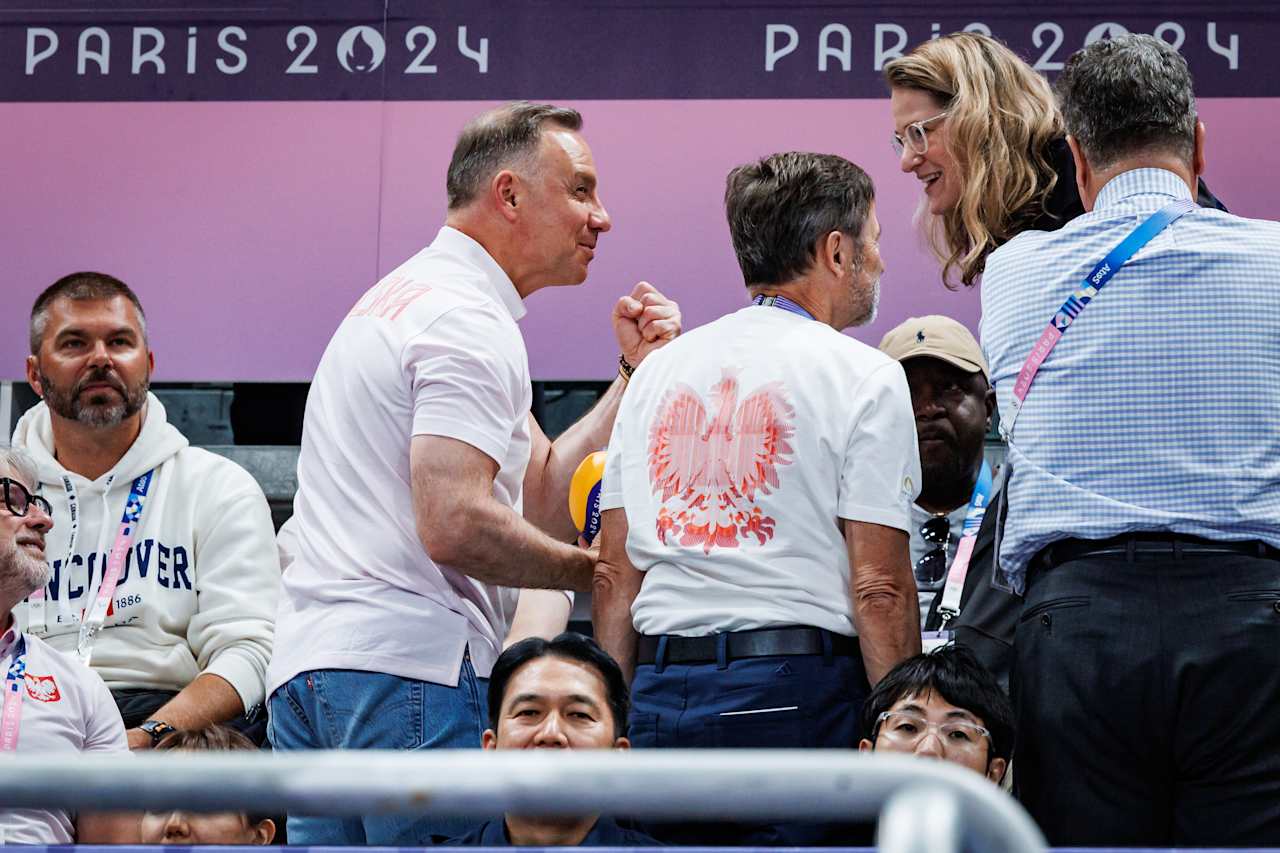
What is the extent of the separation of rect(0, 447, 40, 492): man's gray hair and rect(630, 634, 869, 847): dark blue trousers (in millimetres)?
1538

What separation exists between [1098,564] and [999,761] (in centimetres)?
72

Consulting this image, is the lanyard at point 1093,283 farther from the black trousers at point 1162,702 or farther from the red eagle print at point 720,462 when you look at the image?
the red eagle print at point 720,462

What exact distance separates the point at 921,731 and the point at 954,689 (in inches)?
3.4

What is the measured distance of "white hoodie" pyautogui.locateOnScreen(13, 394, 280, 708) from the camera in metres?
3.62

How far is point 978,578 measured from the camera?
2.99m

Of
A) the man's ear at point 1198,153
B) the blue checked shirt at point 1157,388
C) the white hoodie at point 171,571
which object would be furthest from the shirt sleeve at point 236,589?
the man's ear at point 1198,153

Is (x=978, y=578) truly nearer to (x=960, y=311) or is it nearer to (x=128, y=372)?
(x=960, y=311)

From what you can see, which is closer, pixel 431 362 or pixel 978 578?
pixel 431 362

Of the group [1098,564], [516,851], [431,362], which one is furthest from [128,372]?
[516,851]

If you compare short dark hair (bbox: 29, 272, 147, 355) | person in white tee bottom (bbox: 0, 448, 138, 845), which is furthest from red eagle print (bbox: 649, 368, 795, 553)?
short dark hair (bbox: 29, 272, 147, 355)

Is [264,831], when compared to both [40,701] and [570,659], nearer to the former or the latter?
[40,701]

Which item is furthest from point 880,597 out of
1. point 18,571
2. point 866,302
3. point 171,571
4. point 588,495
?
point 171,571

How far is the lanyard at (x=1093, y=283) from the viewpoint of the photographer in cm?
218

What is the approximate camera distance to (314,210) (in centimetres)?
424
